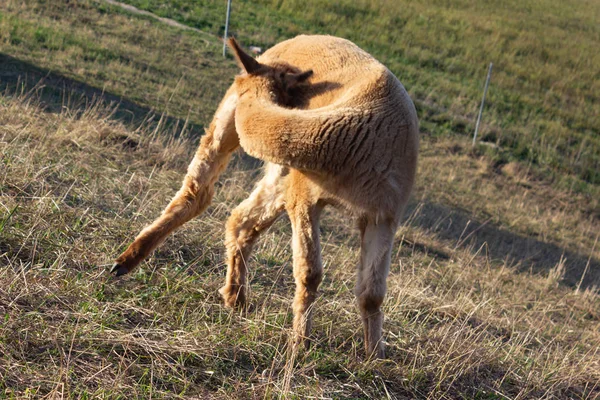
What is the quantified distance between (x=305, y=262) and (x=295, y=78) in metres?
1.20

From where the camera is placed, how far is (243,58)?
4492mm

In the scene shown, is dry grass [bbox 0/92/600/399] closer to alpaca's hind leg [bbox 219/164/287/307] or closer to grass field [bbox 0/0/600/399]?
grass field [bbox 0/0/600/399]

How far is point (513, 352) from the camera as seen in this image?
532 centimetres

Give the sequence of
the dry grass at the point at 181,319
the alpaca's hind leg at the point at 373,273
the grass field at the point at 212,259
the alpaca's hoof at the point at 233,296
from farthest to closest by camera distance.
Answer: the alpaca's hoof at the point at 233,296 → the alpaca's hind leg at the point at 373,273 → the grass field at the point at 212,259 → the dry grass at the point at 181,319

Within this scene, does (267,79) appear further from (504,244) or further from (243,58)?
(504,244)

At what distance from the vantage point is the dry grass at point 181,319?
3.64 m

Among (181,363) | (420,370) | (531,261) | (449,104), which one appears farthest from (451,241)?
(449,104)

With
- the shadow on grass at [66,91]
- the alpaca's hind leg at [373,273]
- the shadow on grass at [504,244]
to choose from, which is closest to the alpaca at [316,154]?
the alpaca's hind leg at [373,273]

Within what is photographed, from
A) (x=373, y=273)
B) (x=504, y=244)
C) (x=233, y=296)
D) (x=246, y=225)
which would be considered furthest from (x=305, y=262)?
(x=504, y=244)

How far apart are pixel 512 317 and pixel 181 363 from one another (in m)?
3.95

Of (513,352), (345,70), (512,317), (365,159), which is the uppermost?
(345,70)

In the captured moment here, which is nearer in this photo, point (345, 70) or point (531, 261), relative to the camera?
point (345, 70)

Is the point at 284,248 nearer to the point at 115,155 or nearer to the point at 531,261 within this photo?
the point at 115,155

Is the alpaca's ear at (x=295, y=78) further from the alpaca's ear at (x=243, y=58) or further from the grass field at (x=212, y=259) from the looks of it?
the grass field at (x=212, y=259)
